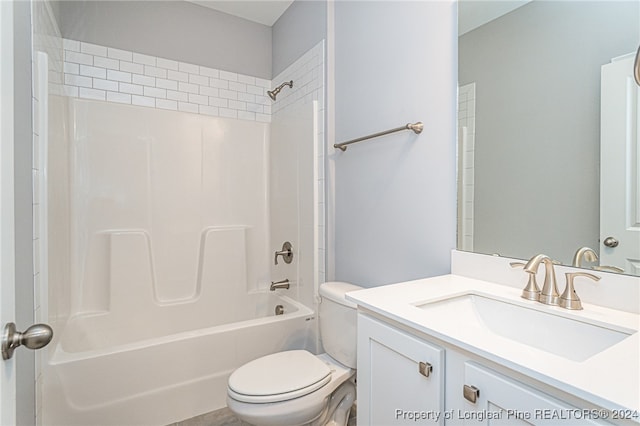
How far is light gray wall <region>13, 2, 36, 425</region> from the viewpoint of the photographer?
101 centimetres

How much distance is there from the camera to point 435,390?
30.1 inches

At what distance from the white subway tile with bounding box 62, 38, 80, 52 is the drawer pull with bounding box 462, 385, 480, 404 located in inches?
106

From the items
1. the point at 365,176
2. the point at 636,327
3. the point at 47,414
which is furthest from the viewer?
the point at 365,176

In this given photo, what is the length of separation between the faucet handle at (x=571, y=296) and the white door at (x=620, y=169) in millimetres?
78

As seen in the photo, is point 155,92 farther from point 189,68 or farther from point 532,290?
point 532,290

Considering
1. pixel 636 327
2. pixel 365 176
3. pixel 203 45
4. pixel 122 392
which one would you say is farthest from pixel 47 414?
pixel 203 45

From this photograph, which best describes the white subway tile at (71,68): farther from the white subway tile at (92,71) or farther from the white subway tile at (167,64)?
the white subway tile at (167,64)

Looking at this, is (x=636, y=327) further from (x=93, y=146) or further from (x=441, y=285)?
(x=93, y=146)

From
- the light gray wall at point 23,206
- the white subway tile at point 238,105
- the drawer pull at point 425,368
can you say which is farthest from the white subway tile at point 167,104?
the drawer pull at point 425,368

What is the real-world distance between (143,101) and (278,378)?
79.5 inches

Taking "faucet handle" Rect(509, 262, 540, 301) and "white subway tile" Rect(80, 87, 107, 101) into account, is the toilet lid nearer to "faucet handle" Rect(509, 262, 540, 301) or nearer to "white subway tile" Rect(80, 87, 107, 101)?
"faucet handle" Rect(509, 262, 540, 301)

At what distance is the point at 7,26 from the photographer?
0.62 m

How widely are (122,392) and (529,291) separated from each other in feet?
5.80

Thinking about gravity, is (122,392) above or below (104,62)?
below
